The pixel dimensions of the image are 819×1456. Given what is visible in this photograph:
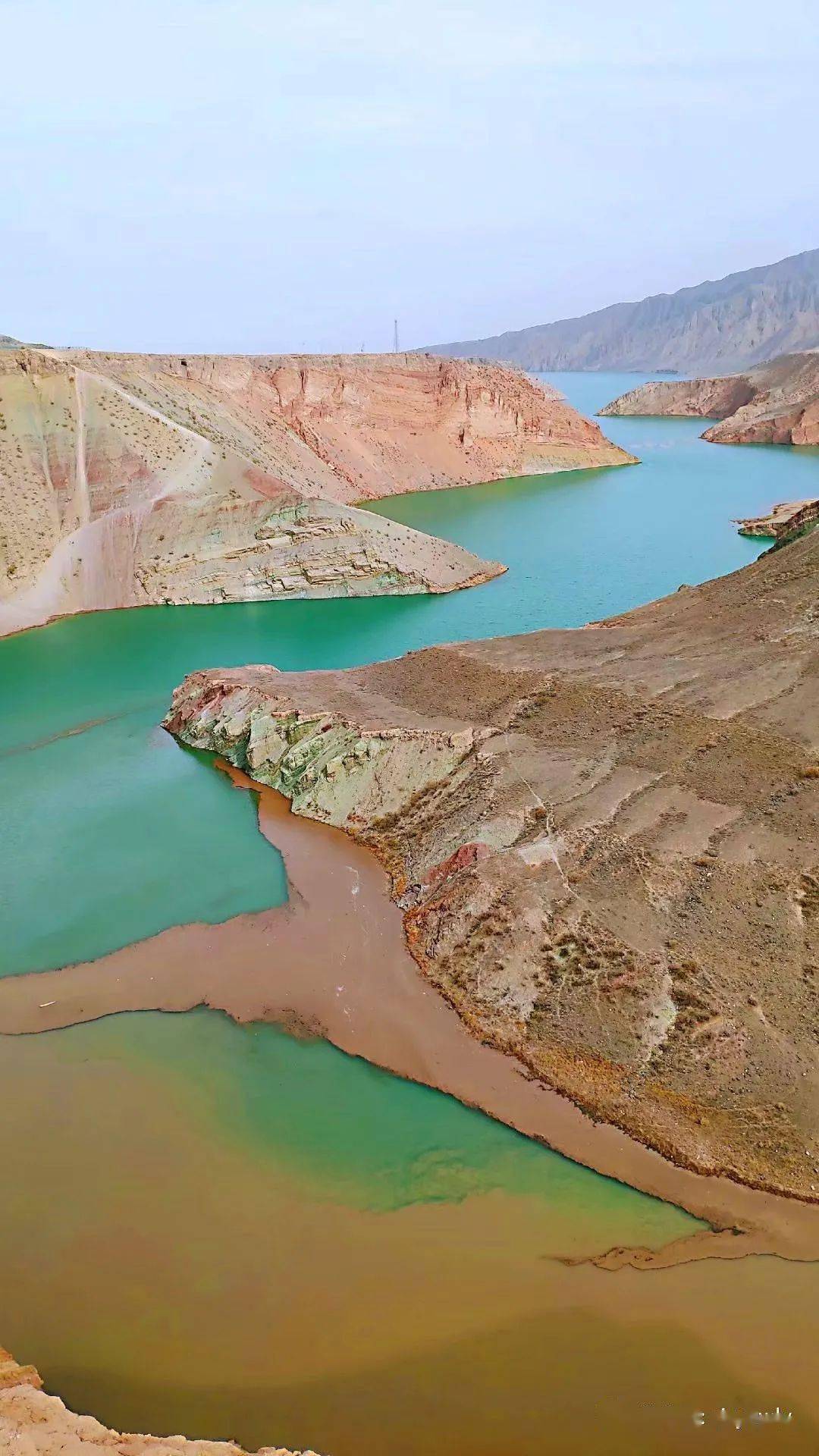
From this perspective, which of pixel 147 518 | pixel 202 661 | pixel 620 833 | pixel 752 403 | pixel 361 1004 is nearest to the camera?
pixel 361 1004

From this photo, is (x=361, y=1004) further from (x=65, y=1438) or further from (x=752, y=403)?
(x=752, y=403)

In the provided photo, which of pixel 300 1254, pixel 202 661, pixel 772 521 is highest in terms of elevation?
pixel 772 521

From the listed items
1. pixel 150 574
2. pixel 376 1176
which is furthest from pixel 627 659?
pixel 150 574

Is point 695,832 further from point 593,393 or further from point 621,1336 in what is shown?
point 593,393

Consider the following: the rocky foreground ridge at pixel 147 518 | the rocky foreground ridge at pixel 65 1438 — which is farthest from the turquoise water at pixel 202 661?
the rocky foreground ridge at pixel 65 1438

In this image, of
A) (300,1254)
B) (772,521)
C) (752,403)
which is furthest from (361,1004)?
(752,403)
